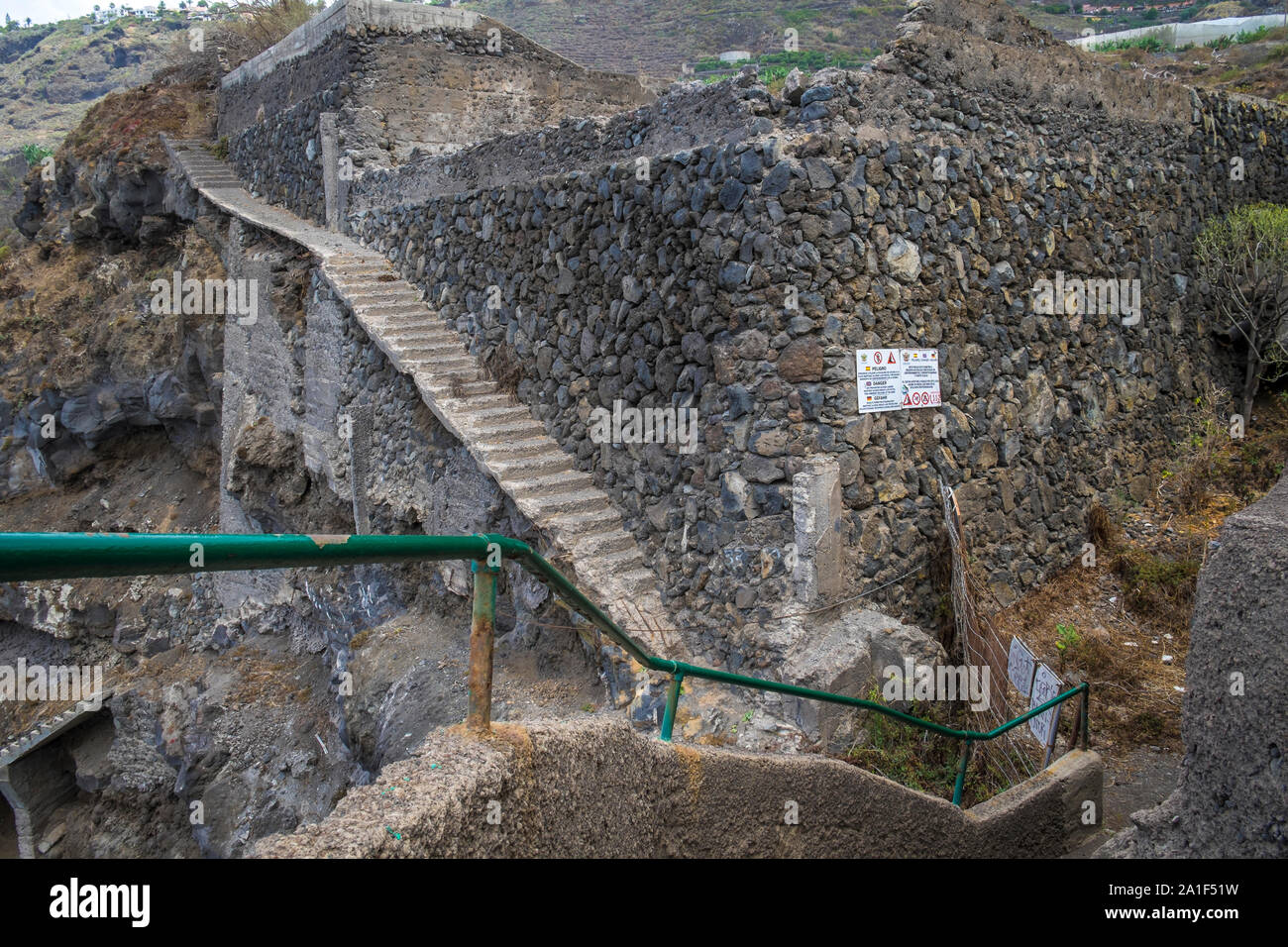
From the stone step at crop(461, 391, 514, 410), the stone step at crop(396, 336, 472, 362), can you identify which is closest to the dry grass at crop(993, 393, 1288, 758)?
the stone step at crop(461, 391, 514, 410)

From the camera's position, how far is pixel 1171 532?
7.85 meters

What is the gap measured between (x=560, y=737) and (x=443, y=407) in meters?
6.49

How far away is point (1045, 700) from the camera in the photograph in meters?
4.99

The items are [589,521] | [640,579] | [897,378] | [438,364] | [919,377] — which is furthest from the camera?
[438,364]

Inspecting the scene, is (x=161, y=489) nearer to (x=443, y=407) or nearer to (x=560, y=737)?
(x=443, y=407)

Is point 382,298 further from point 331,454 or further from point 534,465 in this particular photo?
point 534,465

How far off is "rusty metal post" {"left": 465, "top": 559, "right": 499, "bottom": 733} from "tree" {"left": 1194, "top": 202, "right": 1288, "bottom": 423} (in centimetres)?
944

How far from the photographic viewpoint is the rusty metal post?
2.06 m

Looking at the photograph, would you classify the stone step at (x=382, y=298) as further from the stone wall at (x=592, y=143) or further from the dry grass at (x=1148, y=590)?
the dry grass at (x=1148, y=590)

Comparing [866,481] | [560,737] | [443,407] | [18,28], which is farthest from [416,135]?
[18,28]

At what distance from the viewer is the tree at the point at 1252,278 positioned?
8.65 m

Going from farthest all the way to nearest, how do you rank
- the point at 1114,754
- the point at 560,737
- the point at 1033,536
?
the point at 1033,536, the point at 1114,754, the point at 560,737

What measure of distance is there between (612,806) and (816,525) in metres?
3.80

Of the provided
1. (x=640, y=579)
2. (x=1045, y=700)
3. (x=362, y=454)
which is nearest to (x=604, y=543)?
(x=640, y=579)
